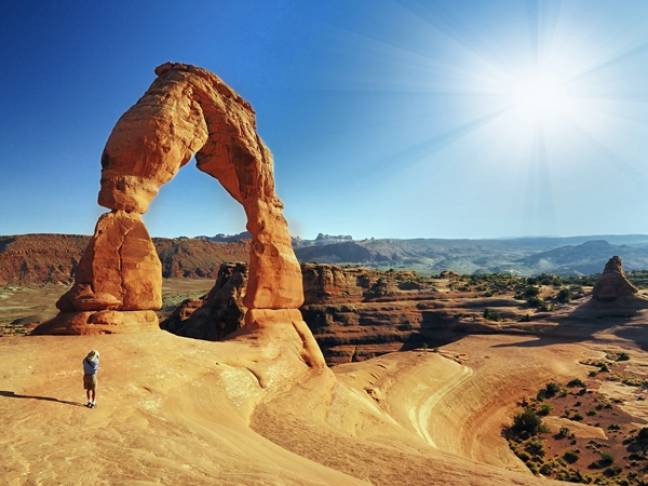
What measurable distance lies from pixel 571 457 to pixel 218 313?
29.4 meters

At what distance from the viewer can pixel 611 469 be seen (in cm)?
1680

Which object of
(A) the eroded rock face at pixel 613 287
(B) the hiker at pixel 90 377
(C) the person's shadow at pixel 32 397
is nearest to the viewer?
(C) the person's shadow at pixel 32 397

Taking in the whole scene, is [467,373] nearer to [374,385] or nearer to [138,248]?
[374,385]

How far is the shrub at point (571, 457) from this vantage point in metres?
18.1

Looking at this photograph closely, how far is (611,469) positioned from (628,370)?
15889 millimetres

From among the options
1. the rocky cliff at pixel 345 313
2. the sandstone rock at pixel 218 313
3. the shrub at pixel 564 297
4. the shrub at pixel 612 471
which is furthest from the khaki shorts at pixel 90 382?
the shrub at pixel 564 297

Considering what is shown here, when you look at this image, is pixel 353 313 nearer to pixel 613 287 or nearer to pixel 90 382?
pixel 613 287

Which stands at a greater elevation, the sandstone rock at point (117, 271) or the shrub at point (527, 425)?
the sandstone rock at point (117, 271)

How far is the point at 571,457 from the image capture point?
18234 mm

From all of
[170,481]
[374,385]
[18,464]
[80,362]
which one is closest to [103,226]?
[80,362]

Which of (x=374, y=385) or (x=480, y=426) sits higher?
(x=374, y=385)

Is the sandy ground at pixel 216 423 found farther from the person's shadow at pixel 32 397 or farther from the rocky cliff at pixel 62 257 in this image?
the rocky cliff at pixel 62 257

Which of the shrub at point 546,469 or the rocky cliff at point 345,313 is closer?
the shrub at point 546,469

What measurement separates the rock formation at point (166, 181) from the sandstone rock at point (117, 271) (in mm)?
29
